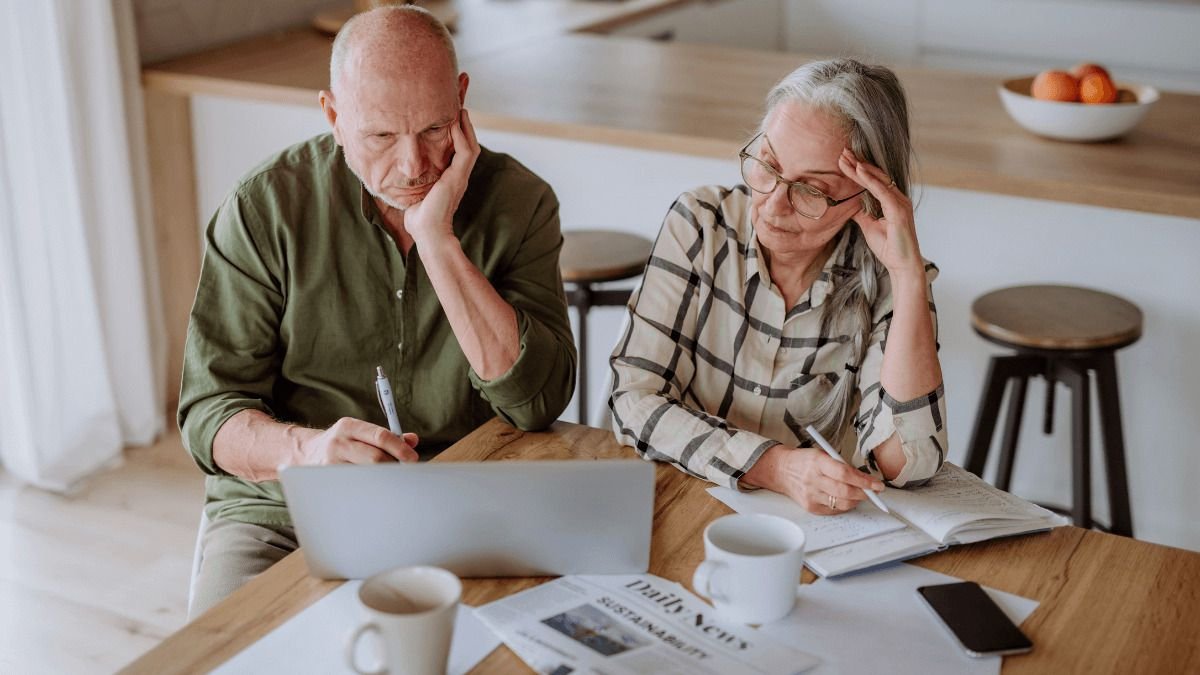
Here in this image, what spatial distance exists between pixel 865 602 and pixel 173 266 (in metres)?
2.54

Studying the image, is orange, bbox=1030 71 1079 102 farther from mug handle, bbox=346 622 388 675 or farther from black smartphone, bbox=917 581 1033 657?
mug handle, bbox=346 622 388 675

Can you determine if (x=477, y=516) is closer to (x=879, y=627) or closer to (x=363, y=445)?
(x=363, y=445)

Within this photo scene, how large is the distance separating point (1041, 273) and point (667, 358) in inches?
52.7

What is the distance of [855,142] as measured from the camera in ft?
5.01

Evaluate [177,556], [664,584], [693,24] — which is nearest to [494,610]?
[664,584]

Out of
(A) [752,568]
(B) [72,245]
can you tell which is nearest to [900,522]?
(A) [752,568]

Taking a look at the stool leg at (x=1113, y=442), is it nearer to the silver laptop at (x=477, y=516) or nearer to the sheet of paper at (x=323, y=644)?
the silver laptop at (x=477, y=516)

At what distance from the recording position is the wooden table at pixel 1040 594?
1130mm

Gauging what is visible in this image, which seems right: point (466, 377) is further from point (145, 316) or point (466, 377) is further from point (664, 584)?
point (145, 316)

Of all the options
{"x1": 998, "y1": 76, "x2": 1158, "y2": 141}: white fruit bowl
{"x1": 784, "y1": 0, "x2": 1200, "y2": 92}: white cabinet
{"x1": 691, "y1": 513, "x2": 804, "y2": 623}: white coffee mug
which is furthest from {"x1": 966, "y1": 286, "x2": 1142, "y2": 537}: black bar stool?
{"x1": 784, "y1": 0, "x2": 1200, "y2": 92}: white cabinet

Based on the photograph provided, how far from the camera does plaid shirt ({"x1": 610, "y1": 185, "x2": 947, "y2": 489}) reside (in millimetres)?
1629

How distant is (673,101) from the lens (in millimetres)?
2930

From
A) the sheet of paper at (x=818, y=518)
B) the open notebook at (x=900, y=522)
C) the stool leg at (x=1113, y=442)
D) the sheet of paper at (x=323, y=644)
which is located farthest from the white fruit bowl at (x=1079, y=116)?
the sheet of paper at (x=323, y=644)

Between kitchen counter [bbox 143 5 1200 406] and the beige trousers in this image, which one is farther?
kitchen counter [bbox 143 5 1200 406]
